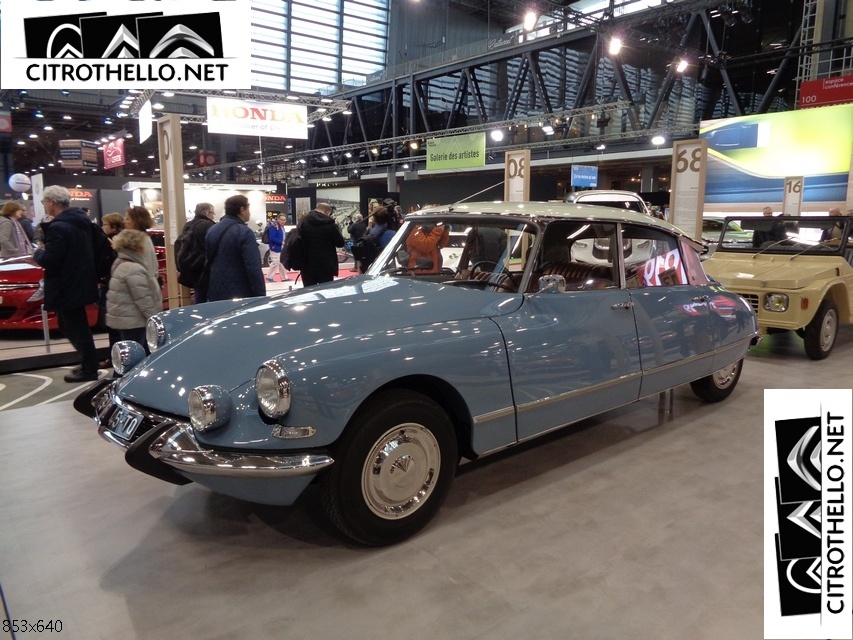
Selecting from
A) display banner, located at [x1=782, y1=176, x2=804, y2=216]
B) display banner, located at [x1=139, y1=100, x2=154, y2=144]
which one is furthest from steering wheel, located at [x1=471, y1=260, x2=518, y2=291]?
display banner, located at [x1=139, y1=100, x2=154, y2=144]

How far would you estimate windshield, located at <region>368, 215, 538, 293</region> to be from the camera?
3559 mm

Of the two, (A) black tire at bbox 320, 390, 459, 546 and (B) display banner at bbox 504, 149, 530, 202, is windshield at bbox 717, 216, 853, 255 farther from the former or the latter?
(A) black tire at bbox 320, 390, 459, 546

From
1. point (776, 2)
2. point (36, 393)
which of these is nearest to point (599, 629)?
point (36, 393)

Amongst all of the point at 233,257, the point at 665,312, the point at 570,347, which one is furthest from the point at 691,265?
the point at 233,257

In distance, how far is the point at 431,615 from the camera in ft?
7.64

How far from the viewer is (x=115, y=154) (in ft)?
Result: 59.5

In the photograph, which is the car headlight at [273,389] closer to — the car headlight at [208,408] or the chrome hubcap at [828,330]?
the car headlight at [208,408]

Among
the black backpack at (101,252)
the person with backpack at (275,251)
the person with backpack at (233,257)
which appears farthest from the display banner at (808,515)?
the person with backpack at (275,251)

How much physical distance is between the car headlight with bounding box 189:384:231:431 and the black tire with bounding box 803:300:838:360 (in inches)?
252

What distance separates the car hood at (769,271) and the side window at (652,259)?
2672mm

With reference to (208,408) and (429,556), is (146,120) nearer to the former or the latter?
(208,408)

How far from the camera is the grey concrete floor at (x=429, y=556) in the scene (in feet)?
7.56

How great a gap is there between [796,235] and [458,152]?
10526 millimetres

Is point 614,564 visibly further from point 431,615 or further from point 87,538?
point 87,538
